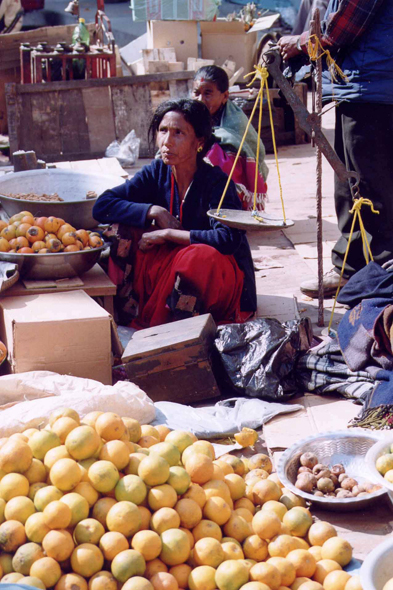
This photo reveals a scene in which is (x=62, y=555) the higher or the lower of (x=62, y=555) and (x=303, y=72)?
the lower

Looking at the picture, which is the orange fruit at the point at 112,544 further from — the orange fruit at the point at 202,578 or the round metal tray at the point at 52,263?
the round metal tray at the point at 52,263

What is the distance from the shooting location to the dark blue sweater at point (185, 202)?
12.3 feet

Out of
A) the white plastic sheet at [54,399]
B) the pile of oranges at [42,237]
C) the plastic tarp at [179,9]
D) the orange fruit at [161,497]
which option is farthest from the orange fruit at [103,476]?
the plastic tarp at [179,9]

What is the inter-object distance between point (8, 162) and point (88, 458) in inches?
260

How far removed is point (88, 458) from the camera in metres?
2.04

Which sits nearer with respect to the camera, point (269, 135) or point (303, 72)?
point (303, 72)

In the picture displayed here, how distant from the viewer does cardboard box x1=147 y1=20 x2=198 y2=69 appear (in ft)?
33.0

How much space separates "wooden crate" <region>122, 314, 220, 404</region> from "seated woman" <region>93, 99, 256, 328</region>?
42 centimetres

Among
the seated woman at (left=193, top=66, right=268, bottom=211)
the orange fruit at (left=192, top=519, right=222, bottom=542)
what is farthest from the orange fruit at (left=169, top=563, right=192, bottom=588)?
the seated woman at (left=193, top=66, right=268, bottom=211)

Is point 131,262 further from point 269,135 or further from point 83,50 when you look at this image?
point 83,50

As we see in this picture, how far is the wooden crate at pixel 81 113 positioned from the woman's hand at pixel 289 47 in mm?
4644

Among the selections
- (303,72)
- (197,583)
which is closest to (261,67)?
(303,72)

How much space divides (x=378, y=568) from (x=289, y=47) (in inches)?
107

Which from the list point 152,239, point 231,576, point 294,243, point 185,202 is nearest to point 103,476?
point 231,576
